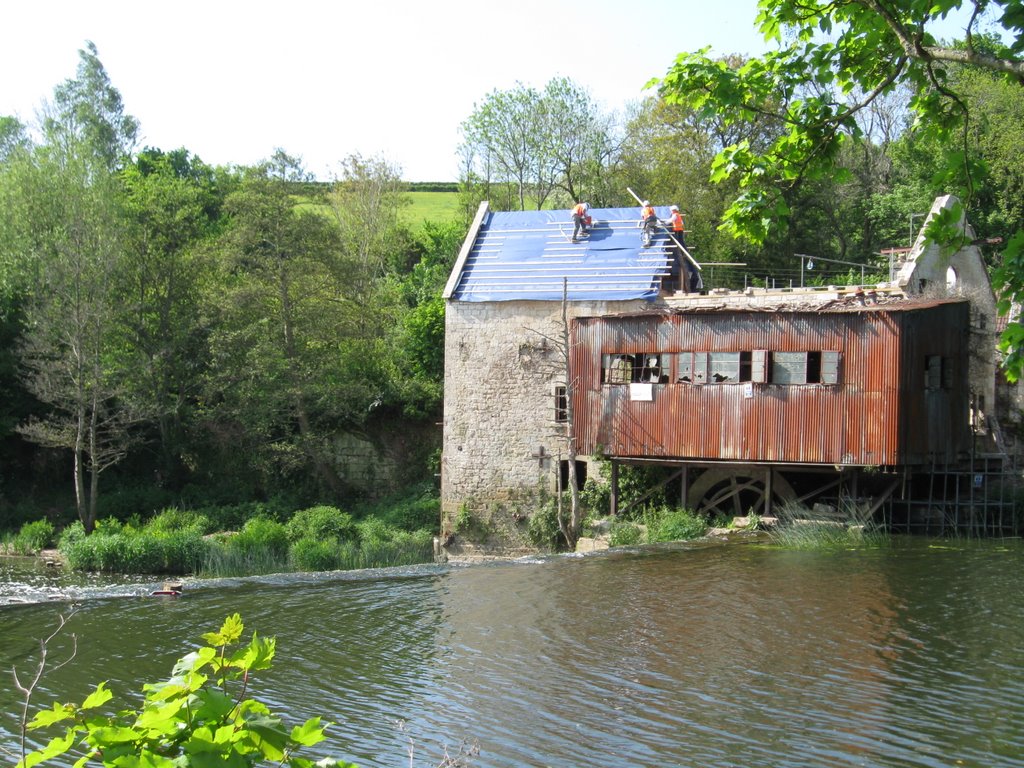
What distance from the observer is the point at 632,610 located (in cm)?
1661

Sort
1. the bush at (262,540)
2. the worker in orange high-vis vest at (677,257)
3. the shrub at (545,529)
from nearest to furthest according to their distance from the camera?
1. the bush at (262,540)
2. the shrub at (545,529)
3. the worker in orange high-vis vest at (677,257)

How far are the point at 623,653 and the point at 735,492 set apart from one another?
11.5 m

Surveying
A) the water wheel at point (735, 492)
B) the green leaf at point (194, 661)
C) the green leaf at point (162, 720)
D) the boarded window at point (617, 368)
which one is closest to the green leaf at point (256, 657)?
the green leaf at point (194, 661)

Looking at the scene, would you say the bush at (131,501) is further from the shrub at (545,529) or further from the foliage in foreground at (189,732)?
the foliage in foreground at (189,732)

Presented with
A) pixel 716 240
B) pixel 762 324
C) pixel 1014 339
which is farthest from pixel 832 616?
pixel 716 240

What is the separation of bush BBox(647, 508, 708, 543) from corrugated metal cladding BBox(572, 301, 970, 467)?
51.2 inches

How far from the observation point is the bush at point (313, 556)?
24328mm

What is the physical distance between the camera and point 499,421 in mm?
27766

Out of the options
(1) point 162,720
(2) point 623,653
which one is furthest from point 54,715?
(2) point 623,653

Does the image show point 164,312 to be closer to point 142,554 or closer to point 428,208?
point 142,554

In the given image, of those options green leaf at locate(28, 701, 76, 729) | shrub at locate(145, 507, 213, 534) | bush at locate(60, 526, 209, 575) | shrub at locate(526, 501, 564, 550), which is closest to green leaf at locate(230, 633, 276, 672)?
green leaf at locate(28, 701, 76, 729)

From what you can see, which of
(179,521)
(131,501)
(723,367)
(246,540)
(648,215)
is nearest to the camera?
(723,367)

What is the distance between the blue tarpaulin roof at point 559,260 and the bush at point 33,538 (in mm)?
12352

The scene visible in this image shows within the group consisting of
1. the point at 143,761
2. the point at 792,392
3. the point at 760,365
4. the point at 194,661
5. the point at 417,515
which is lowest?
the point at 417,515
